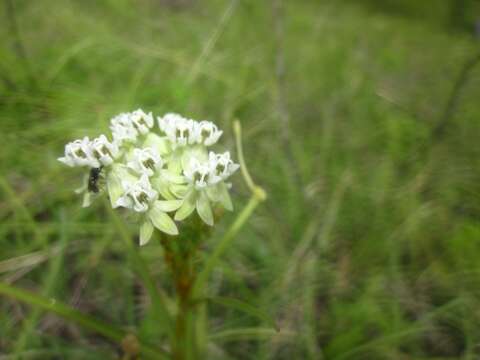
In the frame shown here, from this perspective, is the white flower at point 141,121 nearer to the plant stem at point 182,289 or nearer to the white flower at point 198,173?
the white flower at point 198,173

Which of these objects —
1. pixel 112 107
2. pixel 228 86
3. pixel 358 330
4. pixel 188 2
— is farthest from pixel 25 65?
pixel 188 2

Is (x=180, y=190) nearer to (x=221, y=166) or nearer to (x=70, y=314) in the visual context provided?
(x=221, y=166)

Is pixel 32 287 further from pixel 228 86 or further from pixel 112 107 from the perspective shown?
pixel 228 86

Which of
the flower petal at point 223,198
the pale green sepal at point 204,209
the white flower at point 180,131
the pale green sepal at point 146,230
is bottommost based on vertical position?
the pale green sepal at point 146,230

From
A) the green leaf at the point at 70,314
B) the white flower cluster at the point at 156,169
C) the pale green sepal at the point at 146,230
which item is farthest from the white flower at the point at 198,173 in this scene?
the green leaf at the point at 70,314

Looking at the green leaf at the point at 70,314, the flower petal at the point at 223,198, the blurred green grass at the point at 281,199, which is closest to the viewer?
the green leaf at the point at 70,314

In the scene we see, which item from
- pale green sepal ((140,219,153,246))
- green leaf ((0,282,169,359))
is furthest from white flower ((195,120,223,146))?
green leaf ((0,282,169,359))
